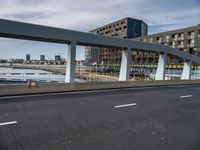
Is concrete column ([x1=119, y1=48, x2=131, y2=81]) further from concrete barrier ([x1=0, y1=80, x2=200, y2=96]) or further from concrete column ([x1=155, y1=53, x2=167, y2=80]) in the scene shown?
concrete column ([x1=155, y1=53, x2=167, y2=80])

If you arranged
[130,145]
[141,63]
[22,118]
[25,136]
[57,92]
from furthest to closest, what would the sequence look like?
[141,63] < [57,92] < [22,118] < [25,136] < [130,145]

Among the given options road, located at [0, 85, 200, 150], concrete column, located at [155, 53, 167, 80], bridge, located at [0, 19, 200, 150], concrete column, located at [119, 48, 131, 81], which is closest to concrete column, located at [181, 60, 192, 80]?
concrete column, located at [155, 53, 167, 80]

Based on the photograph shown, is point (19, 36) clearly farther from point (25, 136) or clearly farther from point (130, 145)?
point (130, 145)

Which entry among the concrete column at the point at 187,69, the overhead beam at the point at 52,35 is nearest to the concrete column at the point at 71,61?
the overhead beam at the point at 52,35

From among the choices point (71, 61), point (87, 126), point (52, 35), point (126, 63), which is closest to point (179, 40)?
point (126, 63)

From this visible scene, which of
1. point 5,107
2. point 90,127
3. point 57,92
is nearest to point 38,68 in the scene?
point 57,92

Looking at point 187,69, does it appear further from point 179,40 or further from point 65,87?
point 179,40

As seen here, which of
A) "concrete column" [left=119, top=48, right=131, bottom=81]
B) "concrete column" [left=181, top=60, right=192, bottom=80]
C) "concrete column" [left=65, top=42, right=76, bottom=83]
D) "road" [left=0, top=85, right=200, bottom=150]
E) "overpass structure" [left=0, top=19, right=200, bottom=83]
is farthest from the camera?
"concrete column" [left=181, top=60, right=192, bottom=80]

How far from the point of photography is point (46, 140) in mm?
5441

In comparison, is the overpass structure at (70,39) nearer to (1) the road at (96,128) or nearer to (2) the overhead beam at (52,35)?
(2) the overhead beam at (52,35)

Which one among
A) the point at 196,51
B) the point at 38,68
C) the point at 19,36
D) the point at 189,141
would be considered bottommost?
the point at 189,141

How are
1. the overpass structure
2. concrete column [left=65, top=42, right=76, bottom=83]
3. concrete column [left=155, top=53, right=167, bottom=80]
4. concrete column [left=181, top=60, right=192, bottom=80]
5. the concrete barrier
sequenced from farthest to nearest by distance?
1. concrete column [left=181, top=60, right=192, bottom=80]
2. concrete column [left=155, top=53, right=167, bottom=80]
3. concrete column [left=65, top=42, right=76, bottom=83]
4. the overpass structure
5. the concrete barrier

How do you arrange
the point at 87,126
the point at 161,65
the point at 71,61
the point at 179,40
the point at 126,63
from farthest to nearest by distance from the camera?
the point at 179,40 → the point at 161,65 → the point at 126,63 → the point at 71,61 → the point at 87,126

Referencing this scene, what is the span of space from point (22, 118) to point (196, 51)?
230 ft
